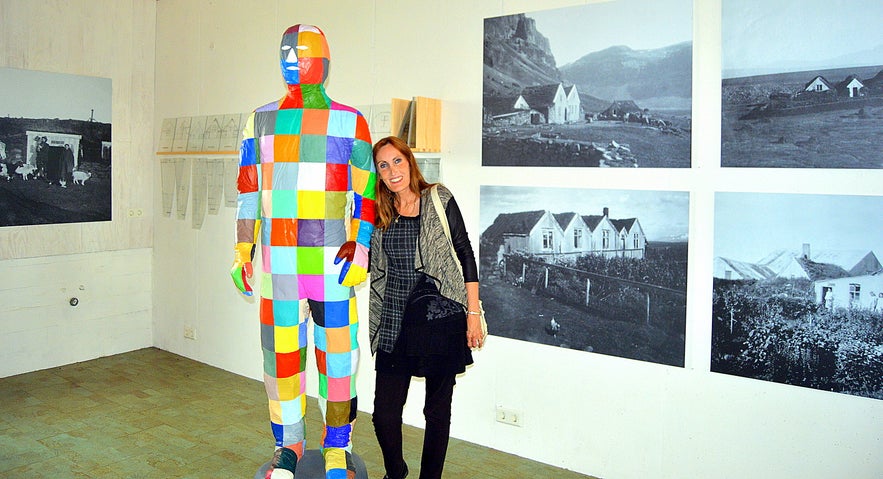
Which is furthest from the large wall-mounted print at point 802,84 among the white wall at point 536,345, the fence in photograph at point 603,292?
the fence in photograph at point 603,292

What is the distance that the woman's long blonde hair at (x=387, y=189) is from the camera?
2.74 m

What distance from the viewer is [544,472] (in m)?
3.41

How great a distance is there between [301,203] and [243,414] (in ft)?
6.67

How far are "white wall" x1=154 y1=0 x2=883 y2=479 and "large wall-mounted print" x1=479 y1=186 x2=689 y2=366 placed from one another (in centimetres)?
6

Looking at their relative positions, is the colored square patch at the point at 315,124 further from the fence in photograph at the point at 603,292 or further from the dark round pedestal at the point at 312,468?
the fence in photograph at the point at 603,292

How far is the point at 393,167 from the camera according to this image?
2.71m

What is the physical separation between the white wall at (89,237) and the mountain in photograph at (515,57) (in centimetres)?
310

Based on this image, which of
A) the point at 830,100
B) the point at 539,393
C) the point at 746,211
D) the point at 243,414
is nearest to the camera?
the point at 830,100

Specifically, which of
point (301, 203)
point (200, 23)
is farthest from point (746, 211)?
point (200, 23)

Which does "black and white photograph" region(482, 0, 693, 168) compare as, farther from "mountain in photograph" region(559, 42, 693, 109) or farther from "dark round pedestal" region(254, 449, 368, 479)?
"dark round pedestal" region(254, 449, 368, 479)

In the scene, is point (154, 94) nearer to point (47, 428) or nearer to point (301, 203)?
point (47, 428)

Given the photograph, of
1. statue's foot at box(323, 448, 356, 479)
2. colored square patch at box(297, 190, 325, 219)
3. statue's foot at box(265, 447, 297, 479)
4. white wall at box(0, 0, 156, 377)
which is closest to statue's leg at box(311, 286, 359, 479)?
statue's foot at box(323, 448, 356, 479)

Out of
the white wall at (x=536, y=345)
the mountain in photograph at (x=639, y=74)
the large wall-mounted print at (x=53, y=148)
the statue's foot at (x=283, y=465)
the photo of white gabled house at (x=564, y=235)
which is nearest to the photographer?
the statue's foot at (x=283, y=465)

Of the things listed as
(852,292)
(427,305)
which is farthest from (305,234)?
(852,292)
